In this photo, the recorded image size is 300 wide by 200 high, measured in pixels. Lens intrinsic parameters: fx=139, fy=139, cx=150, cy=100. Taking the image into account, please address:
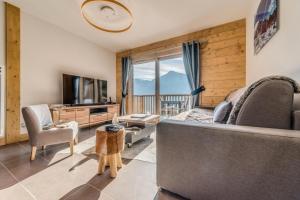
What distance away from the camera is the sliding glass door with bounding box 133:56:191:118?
441 cm

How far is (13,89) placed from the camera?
2646 mm

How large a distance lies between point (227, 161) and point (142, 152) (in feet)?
4.87

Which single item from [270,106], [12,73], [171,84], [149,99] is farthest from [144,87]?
[270,106]

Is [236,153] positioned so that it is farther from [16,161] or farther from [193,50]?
[193,50]

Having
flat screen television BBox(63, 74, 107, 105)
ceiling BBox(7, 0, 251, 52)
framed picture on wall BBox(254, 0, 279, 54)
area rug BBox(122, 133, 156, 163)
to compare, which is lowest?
area rug BBox(122, 133, 156, 163)

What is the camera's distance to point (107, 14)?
2.35 meters

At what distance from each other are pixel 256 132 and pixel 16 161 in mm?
2715

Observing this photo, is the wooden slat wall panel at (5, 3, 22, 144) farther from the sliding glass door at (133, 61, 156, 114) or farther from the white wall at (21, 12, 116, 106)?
the sliding glass door at (133, 61, 156, 114)

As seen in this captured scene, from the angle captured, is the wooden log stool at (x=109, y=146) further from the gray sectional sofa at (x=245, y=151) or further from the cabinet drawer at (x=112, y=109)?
the cabinet drawer at (x=112, y=109)

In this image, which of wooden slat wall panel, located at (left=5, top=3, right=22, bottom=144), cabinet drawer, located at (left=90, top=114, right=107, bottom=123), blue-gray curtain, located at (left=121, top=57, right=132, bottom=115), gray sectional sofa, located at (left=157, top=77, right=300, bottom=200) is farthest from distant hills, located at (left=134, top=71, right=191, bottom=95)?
gray sectional sofa, located at (left=157, top=77, right=300, bottom=200)

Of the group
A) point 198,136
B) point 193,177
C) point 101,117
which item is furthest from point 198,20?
point 101,117

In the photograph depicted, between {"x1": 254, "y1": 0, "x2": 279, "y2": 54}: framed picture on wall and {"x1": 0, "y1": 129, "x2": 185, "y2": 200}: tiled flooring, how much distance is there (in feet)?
Answer: 6.79

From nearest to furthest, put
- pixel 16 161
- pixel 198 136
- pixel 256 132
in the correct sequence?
pixel 256 132 < pixel 198 136 < pixel 16 161

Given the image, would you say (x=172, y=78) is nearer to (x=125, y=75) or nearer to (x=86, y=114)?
(x=125, y=75)
